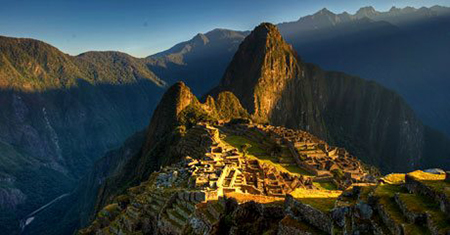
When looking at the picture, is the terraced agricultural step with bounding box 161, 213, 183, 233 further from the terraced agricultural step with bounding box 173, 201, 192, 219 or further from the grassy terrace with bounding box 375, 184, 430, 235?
the grassy terrace with bounding box 375, 184, 430, 235

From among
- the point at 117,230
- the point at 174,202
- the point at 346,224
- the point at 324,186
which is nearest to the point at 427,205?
the point at 346,224

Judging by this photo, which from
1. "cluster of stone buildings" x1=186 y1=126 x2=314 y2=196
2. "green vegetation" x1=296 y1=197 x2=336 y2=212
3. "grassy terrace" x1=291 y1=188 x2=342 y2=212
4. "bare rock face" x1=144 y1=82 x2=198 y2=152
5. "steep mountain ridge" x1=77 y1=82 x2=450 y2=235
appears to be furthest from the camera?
"bare rock face" x1=144 y1=82 x2=198 y2=152

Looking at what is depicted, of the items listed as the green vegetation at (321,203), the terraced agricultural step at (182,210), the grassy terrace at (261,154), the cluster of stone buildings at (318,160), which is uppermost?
the green vegetation at (321,203)

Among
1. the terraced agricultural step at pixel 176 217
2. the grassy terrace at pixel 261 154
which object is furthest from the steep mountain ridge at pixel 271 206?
the grassy terrace at pixel 261 154

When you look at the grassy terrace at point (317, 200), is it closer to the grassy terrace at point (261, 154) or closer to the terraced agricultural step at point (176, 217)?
the terraced agricultural step at point (176, 217)

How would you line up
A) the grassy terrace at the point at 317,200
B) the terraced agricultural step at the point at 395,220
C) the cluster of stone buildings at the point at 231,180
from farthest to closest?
the cluster of stone buildings at the point at 231,180 < the grassy terrace at the point at 317,200 < the terraced agricultural step at the point at 395,220

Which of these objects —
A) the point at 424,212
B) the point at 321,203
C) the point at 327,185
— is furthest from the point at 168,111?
the point at 424,212

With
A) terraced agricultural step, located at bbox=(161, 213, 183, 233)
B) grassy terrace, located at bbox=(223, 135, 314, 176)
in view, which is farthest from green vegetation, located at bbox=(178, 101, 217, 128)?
terraced agricultural step, located at bbox=(161, 213, 183, 233)

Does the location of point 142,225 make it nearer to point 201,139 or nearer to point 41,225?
point 201,139
